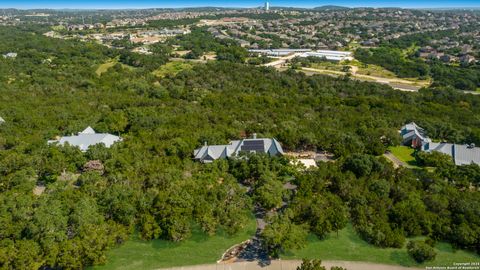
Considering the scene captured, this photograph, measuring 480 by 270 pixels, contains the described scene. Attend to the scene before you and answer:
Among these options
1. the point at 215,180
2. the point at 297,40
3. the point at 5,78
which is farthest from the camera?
the point at 297,40

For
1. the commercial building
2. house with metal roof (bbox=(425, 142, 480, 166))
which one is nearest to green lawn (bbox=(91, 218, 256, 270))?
house with metal roof (bbox=(425, 142, 480, 166))

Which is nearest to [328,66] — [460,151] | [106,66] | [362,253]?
[106,66]

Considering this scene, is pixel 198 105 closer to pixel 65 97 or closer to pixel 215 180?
pixel 65 97

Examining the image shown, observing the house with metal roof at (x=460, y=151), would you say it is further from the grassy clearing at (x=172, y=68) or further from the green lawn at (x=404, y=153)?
the grassy clearing at (x=172, y=68)

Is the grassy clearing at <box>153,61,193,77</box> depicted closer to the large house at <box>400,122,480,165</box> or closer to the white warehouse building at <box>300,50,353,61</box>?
the white warehouse building at <box>300,50,353,61</box>

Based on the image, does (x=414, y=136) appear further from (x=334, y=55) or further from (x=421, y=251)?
(x=334, y=55)

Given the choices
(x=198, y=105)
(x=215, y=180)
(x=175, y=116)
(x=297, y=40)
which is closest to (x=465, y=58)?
(x=297, y=40)
